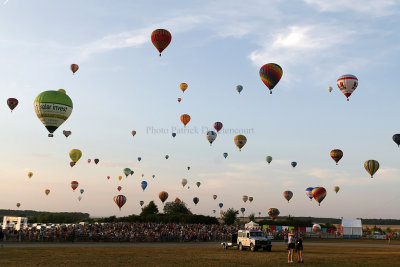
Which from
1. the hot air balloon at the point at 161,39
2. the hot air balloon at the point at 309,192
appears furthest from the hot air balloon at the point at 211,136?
the hot air balloon at the point at 161,39

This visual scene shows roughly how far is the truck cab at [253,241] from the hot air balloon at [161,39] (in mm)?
25193

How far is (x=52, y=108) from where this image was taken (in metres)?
43.4

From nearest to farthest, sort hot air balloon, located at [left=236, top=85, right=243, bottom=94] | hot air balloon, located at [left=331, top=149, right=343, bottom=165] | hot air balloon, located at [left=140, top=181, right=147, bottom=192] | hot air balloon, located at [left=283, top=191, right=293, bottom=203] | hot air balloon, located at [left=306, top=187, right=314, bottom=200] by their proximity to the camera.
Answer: hot air balloon, located at [left=331, top=149, right=343, bottom=165], hot air balloon, located at [left=236, top=85, right=243, bottom=94], hot air balloon, located at [left=306, top=187, right=314, bottom=200], hot air balloon, located at [left=283, top=191, right=293, bottom=203], hot air balloon, located at [left=140, top=181, right=147, bottom=192]

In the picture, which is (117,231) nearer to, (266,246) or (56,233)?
(56,233)

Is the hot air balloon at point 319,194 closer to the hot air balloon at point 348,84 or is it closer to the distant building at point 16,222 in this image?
the hot air balloon at point 348,84

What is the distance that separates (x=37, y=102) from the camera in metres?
43.8

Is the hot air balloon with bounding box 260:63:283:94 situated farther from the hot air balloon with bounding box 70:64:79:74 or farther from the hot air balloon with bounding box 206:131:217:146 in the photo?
the hot air balloon with bounding box 70:64:79:74

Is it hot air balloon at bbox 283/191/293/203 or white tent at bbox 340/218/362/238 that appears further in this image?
hot air balloon at bbox 283/191/293/203

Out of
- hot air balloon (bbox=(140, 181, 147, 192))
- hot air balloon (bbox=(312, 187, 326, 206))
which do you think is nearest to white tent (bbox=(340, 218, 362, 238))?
hot air balloon (bbox=(312, 187, 326, 206))

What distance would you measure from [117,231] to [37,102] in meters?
16.9

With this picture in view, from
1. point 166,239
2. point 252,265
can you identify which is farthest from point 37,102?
point 252,265

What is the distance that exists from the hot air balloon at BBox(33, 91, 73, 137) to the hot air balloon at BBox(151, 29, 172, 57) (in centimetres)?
1313

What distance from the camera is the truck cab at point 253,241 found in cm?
3512

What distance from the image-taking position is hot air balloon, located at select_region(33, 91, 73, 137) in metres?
43.3
